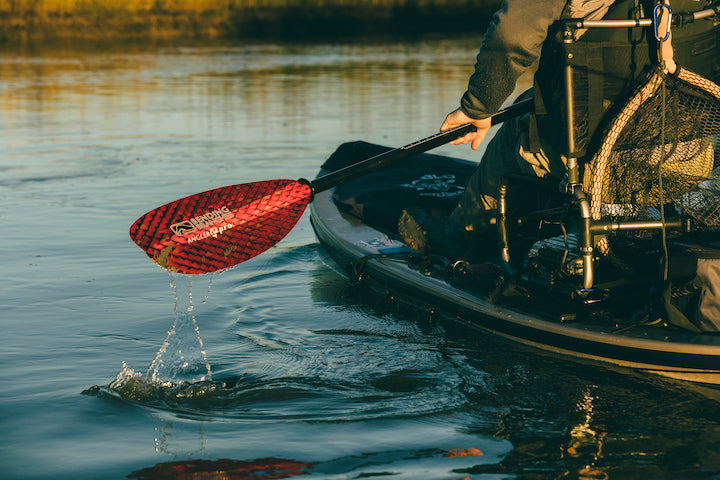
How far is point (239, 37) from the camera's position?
98.1ft

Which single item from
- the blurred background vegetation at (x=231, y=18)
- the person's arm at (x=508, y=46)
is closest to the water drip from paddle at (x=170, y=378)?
the person's arm at (x=508, y=46)

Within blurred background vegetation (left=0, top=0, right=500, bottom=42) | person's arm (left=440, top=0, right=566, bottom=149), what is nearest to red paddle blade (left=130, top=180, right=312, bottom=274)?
person's arm (left=440, top=0, right=566, bottom=149)

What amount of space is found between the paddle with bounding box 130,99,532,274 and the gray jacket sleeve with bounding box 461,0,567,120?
348 millimetres

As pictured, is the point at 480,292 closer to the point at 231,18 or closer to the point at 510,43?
the point at 510,43

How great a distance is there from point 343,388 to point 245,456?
67 cm

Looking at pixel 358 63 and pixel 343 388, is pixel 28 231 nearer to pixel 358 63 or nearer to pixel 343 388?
pixel 343 388

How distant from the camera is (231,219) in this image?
437cm

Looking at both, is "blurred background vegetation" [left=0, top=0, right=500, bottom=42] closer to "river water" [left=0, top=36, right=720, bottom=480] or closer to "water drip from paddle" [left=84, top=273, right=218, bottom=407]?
"river water" [left=0, top=36, right=720, bottom=480]

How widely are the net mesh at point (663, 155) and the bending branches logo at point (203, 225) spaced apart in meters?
1.64

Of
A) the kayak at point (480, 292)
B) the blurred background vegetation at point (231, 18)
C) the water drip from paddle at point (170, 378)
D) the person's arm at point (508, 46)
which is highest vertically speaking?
the blurred background vegetation at point (231, 18)

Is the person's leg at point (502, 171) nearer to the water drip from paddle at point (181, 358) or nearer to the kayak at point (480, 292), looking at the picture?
the kayak at point (480, 292)

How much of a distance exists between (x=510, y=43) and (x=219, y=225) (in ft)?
5.09

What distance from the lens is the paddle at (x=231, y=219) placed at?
424 centimetres

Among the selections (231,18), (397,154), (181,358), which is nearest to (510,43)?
(397,154)
